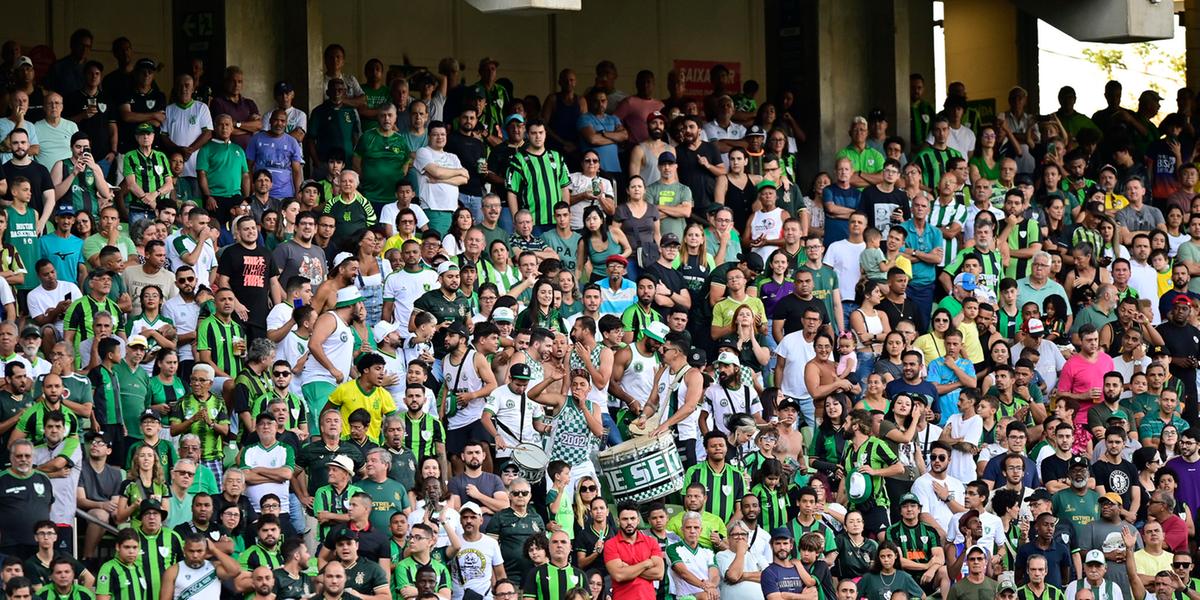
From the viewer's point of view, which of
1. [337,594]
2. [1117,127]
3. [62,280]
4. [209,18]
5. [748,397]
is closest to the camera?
[337,594]

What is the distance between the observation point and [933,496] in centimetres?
1708

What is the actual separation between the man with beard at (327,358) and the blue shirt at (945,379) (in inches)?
198

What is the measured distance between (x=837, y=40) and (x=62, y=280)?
10206 millimetres

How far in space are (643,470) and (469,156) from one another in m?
4.06

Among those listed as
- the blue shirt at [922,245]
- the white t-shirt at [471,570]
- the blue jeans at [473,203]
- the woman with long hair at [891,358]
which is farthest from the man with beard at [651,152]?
the white t-shirt at [471,570]

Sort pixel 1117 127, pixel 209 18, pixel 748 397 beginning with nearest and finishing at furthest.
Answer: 1. pixel 748 397
2. pixel 209 18
3. pixel 1117 127

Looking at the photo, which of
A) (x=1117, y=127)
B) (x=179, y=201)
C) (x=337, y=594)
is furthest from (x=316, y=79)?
(x=1117, y=127)

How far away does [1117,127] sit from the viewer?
23.3m

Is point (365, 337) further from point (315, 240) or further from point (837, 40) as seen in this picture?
point (837, 40)

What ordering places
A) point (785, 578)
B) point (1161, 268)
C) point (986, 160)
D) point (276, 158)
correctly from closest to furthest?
point (785, 578) → point (276, 158) → point (1161, 268) → point (986, 160)

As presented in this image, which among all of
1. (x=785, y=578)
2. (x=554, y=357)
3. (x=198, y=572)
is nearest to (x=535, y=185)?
(x=554, y=357)

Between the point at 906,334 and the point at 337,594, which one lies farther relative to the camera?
the point at 906,334

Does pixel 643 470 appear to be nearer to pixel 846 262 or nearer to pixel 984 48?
pixel 846 262

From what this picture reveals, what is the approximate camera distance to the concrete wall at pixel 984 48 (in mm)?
28016
